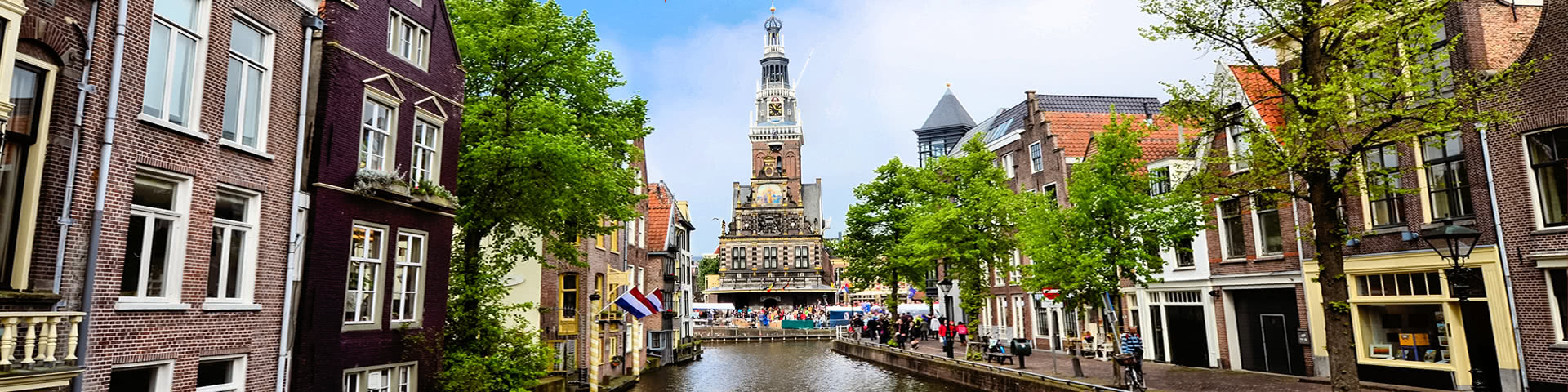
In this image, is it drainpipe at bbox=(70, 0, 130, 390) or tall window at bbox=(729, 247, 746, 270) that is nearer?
drainpipe at bbox=(70, 0, 130, 390)

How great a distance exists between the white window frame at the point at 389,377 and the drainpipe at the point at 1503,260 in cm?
2084

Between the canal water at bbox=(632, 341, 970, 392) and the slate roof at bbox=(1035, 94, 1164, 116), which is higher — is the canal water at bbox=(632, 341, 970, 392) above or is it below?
below

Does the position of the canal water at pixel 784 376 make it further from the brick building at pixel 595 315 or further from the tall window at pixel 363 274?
the tall window at pixel 363 274

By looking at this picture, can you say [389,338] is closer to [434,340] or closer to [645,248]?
[434,340]

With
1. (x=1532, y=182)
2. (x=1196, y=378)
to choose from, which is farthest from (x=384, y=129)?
(x=1532, y=182)

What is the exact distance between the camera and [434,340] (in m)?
16.0

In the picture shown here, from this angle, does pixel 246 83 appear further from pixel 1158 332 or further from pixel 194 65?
pixel 1158 332

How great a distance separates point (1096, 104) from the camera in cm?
4288

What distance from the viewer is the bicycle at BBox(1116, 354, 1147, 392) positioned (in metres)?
20.7

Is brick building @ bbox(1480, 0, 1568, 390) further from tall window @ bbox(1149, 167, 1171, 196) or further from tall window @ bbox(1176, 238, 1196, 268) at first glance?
tall window @ bbox(1176, 238, 1196, 268)

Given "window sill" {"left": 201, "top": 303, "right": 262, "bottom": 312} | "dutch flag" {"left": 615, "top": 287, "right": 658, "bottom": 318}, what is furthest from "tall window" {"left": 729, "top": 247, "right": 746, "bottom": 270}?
"window sill" {"left": 201, "top": 303, "right": 262, "bottom": 312}

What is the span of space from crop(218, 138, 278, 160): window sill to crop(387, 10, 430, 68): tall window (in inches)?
141

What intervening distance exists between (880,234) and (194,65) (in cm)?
4087

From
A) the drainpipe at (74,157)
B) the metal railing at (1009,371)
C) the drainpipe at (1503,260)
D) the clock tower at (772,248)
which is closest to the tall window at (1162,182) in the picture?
the metal railing at (1009,371)
